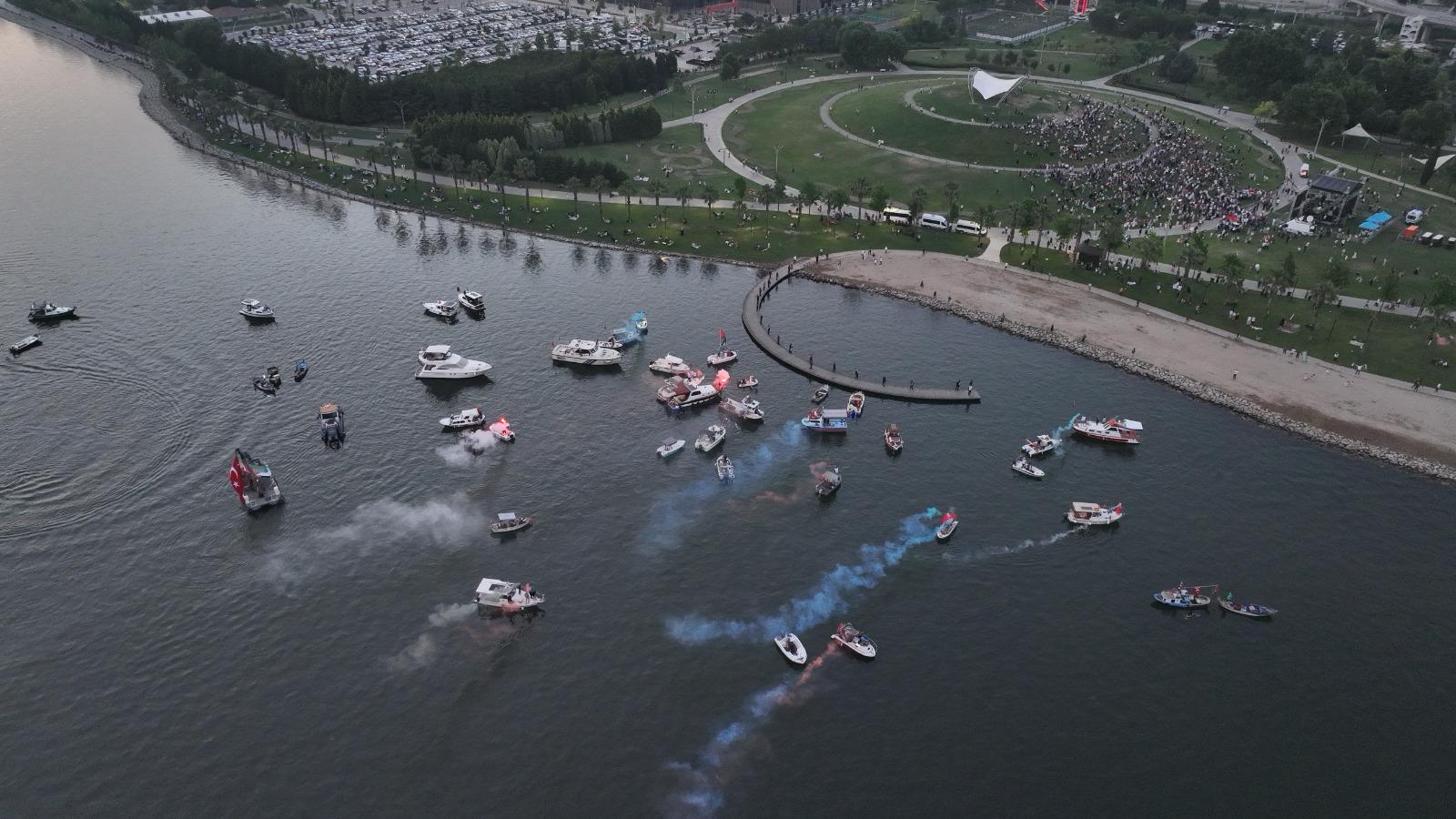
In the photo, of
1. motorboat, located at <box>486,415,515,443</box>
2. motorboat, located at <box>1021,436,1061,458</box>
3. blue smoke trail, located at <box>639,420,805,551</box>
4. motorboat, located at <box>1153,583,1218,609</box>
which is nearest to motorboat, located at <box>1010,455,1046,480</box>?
motorboat, located at <box>1021,436,1061,458</box>

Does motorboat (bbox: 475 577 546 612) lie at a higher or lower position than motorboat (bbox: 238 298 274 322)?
lower

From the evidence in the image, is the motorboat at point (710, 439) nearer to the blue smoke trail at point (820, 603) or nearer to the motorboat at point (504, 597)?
the blue smoke trail at point (820, 603)

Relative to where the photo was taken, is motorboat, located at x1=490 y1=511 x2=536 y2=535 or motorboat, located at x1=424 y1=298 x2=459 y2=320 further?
motorboat, located at x1=424 y1=298 x2=459 y2=320

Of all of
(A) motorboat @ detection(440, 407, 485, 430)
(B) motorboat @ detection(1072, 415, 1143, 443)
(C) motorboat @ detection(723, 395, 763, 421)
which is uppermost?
(B) motorboat @ detection(1072, 415, 1143, 443)

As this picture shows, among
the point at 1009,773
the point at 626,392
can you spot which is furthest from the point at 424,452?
the point at 1009,773

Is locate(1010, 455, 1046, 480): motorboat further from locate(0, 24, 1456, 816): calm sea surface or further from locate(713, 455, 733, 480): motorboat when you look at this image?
locate(713, 455, 733, 480): motorboat
